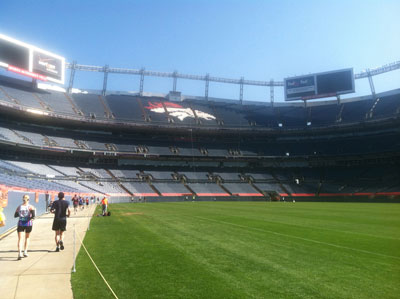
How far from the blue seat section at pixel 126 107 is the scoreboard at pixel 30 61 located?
13494 mm

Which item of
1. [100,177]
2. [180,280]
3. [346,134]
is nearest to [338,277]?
[180,280]

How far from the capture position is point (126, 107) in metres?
71.7

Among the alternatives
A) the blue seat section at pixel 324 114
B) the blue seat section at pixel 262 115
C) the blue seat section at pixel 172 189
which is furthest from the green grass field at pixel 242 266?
the blue seat section at pixel 262 115

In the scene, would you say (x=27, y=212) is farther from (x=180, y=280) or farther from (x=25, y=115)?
(x=25, y=115)

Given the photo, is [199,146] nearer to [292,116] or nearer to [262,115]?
[262,115]

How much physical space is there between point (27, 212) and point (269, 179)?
63.3 meters

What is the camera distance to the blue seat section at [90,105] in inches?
2584

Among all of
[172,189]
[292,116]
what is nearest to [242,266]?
[172,189]

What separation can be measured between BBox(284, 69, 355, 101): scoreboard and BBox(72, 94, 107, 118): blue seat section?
47.1 meters

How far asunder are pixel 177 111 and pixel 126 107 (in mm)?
12893

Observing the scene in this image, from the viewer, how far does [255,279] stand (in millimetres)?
6305

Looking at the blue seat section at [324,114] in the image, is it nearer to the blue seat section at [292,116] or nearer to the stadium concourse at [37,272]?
the blue seat section at [292,116]

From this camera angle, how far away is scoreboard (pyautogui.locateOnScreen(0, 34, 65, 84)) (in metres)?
52.8

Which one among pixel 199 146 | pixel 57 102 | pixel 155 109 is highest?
pixel 155 109
